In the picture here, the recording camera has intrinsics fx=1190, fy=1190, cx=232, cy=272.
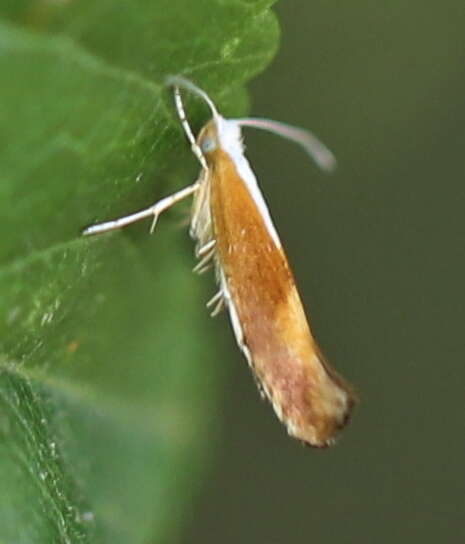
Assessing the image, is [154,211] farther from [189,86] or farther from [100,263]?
[189,86]

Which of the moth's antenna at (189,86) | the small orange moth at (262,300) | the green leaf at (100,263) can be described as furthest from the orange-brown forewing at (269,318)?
the moth's antenna at (189,86)

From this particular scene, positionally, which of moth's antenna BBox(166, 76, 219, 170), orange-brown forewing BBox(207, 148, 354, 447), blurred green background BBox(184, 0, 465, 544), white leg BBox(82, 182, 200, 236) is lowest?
blurred green background BBox(184, 0, 465, 544)

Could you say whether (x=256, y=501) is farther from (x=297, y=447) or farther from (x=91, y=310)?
(x=91, y=310)

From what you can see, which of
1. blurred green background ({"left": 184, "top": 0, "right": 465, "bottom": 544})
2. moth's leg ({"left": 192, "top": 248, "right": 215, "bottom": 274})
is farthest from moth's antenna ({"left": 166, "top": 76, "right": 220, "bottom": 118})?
blurred green background ({"left": 184, "top": 0, "right": 465, "bottom": 544})

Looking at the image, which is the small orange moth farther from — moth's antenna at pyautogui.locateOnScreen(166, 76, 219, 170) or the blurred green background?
the blurred green background

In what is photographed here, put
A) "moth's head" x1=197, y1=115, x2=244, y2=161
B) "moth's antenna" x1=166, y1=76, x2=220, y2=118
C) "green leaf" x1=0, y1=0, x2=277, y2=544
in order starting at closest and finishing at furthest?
"green leaf" x1=0, y1=0, x2=277, y2=544, "moth's antenna" x1=166, y1=76, x2=220, y2=118, "moth's head" x1=197, y1=115, x2=244, y2=161

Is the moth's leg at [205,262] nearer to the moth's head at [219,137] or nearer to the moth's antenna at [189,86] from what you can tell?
the moth's head at [219,137]
